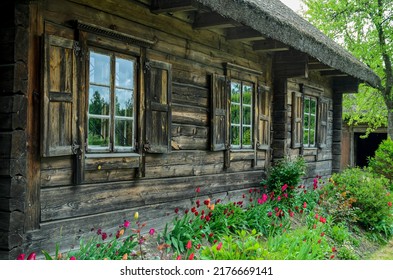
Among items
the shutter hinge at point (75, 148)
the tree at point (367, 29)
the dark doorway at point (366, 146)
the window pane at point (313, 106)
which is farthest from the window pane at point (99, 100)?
the dark doorway at point (366, 146)

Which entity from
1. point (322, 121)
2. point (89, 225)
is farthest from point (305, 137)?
point (89, 225)

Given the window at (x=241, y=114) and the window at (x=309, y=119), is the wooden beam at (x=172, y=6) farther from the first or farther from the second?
the window at (x=309, y=119)

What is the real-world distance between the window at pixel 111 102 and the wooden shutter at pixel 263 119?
10.2 ft

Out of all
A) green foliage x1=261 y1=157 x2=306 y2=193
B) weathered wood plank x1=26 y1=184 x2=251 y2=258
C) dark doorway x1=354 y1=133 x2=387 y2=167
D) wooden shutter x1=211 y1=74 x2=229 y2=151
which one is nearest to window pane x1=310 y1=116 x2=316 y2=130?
green foliage x1=261 y1=157 x2=306 y2=193

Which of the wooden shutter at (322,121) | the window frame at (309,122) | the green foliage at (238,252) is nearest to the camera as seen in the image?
the green foliage at (238,252)

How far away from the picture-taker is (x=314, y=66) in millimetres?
9141

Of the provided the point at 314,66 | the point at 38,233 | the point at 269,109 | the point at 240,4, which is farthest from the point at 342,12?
the point at 38,233

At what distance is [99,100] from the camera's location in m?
4.79

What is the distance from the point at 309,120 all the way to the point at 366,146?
15174mm

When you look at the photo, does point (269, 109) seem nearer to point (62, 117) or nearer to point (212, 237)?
point (212, 237)

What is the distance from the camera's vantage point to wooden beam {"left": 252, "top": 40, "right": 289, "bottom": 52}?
725cm

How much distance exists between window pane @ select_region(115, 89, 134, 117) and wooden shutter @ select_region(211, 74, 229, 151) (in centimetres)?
160

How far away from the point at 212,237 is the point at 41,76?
9.11 ft

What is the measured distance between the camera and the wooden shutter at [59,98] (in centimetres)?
415
